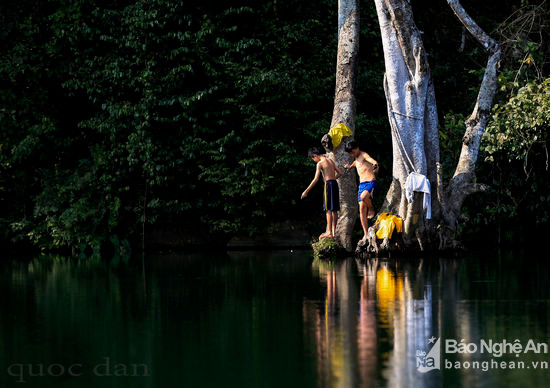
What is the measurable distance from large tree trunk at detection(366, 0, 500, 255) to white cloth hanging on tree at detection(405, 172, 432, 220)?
128 millimetres

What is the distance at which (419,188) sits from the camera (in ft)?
59.2

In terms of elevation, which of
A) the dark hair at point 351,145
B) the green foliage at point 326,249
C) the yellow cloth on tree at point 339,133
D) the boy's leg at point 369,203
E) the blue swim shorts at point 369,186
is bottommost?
the green foliage at point 326,249

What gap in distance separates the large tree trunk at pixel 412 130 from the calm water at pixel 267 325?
10.1 feet

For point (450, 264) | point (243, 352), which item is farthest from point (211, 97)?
point (243, 352)

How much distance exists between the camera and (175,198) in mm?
23250

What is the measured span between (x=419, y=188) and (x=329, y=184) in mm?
1882

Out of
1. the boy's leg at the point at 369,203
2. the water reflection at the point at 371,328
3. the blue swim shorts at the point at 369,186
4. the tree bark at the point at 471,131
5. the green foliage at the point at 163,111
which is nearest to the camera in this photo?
the water reflection at the point at 371,328

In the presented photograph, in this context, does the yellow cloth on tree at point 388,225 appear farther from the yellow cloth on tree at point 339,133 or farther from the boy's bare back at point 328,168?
the yellow cloth on tree at point 339,133

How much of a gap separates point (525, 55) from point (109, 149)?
9847 millimetres

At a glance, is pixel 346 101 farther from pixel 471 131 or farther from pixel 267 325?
pixel 267 325

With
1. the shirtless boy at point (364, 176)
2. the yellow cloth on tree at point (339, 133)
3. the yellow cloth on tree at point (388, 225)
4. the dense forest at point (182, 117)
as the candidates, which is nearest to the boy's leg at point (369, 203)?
the shirtless boy at point (364, 176)

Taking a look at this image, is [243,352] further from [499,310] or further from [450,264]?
[450,264]

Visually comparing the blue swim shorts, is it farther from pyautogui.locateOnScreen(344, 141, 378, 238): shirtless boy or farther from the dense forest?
the dense forest

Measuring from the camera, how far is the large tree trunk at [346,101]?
1934cm
